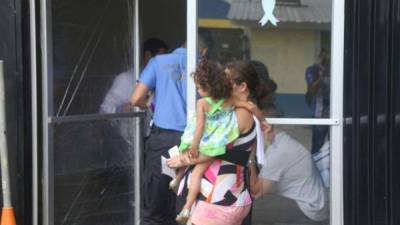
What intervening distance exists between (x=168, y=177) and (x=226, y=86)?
1.48 metres

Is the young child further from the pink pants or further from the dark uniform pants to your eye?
the dark uniform pants

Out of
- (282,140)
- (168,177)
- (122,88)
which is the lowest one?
(168,177)

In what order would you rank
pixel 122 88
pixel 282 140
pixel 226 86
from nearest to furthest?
pixel 226 86
pixel 282 140
pixel 122 88

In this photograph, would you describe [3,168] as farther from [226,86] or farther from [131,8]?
[131,8]

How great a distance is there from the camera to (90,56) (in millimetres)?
4719

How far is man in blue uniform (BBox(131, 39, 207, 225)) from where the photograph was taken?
4.57 m

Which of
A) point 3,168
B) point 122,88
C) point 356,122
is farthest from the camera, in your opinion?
point 122,88

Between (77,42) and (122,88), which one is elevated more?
(77,42)

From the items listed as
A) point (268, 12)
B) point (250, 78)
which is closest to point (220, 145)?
point (250, 78)

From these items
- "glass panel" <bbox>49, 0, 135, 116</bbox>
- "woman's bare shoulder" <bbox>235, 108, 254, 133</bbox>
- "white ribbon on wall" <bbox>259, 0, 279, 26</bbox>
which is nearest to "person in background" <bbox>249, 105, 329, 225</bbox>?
"white ribbon on wall" <bbox>259, 0, 279, 26</bbox>

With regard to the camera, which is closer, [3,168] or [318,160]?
[3,168]

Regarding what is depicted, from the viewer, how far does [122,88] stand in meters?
5.02

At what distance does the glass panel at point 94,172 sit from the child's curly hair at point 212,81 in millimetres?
1351

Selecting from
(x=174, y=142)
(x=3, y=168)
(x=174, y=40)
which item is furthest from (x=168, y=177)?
(x=174, y=40)
